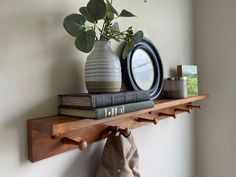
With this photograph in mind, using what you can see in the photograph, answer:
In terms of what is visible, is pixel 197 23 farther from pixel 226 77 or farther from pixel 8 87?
pixel 8 87

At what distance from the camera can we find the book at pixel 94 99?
590mm

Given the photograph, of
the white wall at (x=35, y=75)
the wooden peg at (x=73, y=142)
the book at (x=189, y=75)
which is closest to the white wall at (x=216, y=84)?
the book at (x=189, y=75)

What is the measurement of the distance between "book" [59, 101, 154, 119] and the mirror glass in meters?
0.21

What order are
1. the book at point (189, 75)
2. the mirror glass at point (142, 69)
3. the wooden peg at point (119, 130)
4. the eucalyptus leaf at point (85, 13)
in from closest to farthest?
A: the eucalyptus leaf at point (85, 13) < the wooden peg at point (119, 130) < the mirror glass at point (142, 69) < the book at point (189, 75)

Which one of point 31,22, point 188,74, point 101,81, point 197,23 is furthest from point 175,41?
point 31,22

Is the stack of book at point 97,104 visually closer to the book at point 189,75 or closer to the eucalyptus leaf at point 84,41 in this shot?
the eucalyptus leaf at point 84,41

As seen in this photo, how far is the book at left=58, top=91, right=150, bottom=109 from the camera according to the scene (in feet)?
1.94

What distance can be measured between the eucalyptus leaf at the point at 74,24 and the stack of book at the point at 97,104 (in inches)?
6.6

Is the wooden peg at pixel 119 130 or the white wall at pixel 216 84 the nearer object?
the wooden peg at pixel 119 130

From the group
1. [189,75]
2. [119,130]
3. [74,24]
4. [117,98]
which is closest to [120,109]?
[117,98]

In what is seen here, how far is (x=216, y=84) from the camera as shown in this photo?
1346 millimetres

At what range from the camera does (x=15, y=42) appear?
1.87 ft

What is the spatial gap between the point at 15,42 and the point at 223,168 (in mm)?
1296

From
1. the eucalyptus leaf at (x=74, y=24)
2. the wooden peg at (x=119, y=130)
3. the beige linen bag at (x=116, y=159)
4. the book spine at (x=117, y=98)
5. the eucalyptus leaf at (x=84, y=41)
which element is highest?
the eucalyptus leaf at (x=74, y=24)
